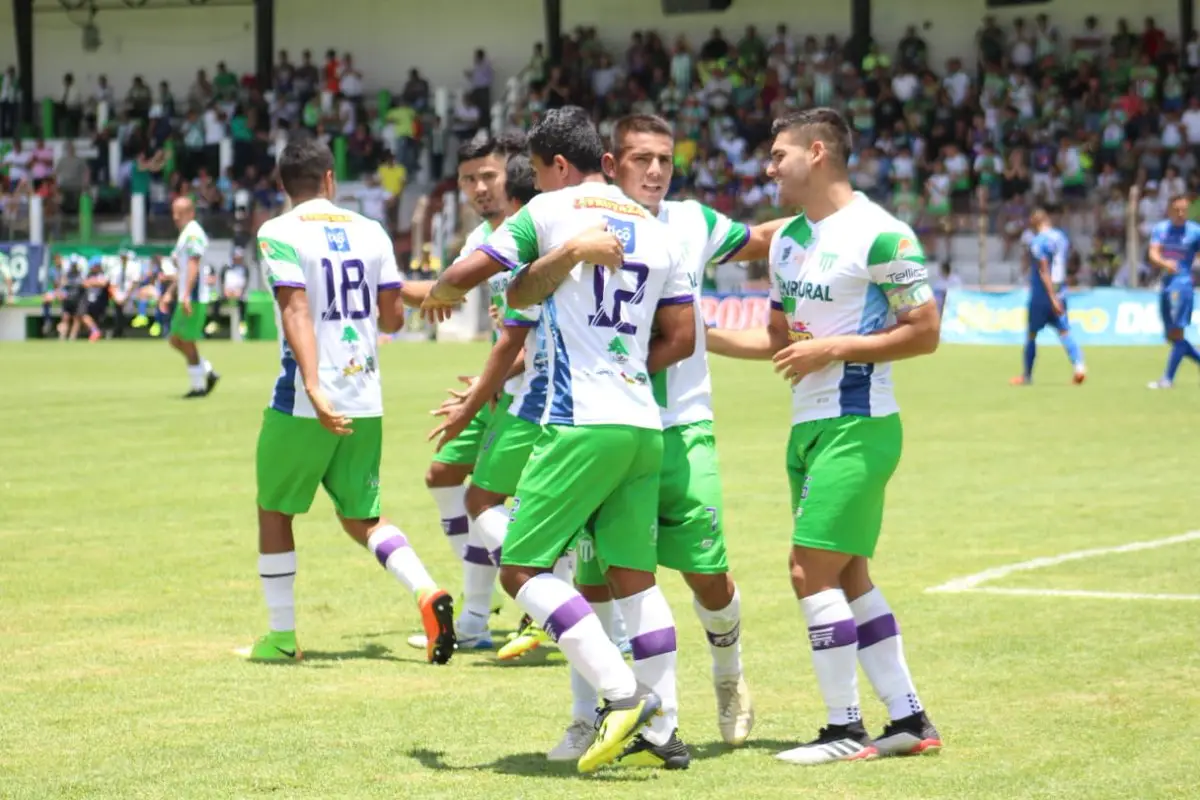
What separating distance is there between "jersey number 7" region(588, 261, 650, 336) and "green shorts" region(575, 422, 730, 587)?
20.3 inches

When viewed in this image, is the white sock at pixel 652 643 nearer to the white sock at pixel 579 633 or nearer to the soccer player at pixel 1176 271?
the white sock at pixel 579 633

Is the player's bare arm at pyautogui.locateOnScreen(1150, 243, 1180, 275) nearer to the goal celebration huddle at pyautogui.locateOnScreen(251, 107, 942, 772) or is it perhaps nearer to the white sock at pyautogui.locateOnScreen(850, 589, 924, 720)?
the goal celebration huddle at pyautogui.locateOnScreen(251, 107, 942, 772)

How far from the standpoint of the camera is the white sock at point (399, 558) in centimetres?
803

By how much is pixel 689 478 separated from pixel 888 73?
36.2 metres

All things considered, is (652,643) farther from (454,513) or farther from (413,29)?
(413,29)

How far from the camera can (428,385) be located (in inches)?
962

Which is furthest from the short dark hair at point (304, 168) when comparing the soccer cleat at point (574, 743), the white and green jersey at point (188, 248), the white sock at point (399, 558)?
the white and green jersey at point (188, 248)

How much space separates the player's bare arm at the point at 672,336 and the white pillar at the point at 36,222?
124 ft

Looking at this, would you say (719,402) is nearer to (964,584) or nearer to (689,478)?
(964,584)

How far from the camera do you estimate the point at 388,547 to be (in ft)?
27.1

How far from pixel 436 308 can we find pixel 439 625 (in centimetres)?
154

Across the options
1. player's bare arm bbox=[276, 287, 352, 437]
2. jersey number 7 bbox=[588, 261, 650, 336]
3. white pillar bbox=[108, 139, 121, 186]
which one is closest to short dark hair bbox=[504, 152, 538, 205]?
player's bare arm bbox=[276, 287, 352, 437]

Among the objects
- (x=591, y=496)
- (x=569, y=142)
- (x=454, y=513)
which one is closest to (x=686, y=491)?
(x=591, y=496)

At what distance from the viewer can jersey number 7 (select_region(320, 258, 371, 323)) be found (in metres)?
8.27
